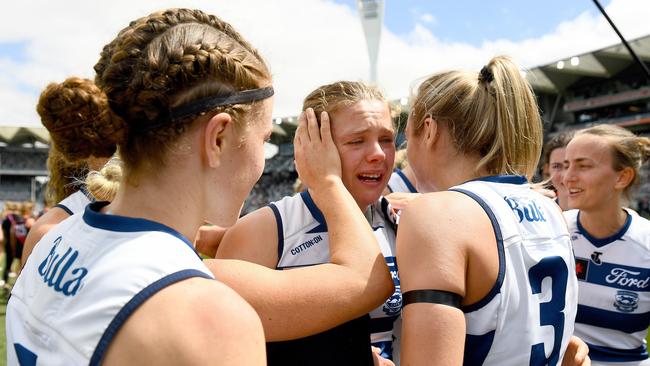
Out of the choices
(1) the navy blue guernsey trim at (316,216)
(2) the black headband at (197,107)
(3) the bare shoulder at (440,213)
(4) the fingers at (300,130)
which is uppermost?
(2) the black headband at (197,107)

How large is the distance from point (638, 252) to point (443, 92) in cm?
209

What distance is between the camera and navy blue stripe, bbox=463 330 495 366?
1.47 metres

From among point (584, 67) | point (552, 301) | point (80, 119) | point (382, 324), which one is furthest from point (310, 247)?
point (584, 67)

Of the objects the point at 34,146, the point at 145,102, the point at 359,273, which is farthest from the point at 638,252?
the point at 34,146

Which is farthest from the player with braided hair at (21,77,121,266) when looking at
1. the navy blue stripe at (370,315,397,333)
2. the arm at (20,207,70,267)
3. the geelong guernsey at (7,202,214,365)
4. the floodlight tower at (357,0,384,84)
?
the floodlight tower at (357,0,384,84)

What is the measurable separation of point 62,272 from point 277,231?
1.01m

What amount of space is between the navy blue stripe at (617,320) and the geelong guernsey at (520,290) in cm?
161

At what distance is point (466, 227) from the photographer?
1.43 metres

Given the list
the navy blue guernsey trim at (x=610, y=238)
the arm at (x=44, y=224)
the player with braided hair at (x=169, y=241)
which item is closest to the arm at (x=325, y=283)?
the player with braided hair at (x=169, y=241)

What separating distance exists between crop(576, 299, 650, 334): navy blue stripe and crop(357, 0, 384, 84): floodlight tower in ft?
136

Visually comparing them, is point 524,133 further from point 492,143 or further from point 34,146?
point 34,146

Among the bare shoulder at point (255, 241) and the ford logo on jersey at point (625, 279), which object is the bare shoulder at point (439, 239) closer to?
the bare shoulder at point (255, 241)

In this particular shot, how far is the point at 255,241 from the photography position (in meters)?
→ 1.95

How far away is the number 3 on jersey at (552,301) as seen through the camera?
154 cm
